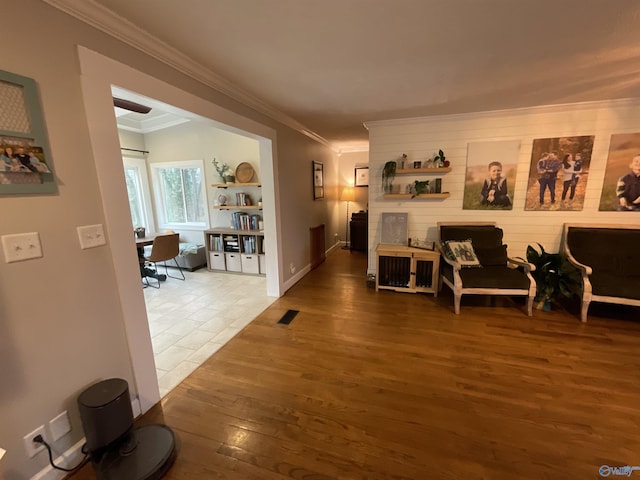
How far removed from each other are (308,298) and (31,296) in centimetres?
266

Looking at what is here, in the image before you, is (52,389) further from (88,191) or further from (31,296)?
(88,191)

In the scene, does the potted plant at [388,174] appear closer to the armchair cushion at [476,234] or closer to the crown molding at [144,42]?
the armchair cushion at [476,234]

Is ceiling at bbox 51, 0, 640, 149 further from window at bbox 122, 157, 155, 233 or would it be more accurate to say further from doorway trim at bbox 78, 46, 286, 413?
window at bbox 122, 157, 155, 233

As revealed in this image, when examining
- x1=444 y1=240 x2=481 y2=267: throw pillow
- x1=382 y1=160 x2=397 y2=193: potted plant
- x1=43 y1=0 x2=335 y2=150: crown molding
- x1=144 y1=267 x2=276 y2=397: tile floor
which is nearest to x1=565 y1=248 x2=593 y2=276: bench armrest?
x1=444 y1=240 x2=481 y2=267: throw pillow

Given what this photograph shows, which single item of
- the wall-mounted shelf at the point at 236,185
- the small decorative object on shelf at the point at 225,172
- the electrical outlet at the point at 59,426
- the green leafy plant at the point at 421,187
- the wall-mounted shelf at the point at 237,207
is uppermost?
the small decorative object on shelf at the point at 225,172

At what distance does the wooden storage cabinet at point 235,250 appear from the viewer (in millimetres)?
4574

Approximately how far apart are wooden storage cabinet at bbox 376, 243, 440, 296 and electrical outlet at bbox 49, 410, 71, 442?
3.17 metres

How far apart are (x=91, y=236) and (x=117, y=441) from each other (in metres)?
1.10

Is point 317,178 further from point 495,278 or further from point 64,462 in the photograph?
point 64,462

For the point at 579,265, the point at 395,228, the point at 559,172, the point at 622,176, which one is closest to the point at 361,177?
the point at 395,228

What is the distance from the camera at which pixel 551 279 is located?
3.02 meters

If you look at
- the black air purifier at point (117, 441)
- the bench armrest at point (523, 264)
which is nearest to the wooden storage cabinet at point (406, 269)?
the bench armrest at point (523, 264)

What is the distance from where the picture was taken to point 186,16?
1493 mm

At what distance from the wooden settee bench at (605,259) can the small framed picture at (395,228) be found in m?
1.82
